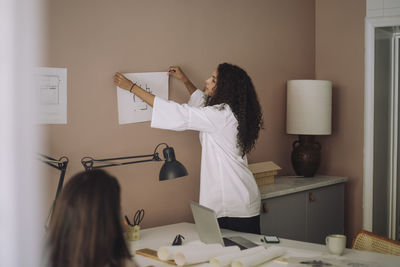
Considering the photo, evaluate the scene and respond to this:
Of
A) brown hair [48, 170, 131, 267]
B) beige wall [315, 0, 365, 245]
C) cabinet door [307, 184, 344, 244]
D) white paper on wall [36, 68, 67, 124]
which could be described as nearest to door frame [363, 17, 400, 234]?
beige wall [315, 0, 365, 245]

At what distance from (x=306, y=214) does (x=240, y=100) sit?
4.35 ft

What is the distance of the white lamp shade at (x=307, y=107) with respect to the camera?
381cm

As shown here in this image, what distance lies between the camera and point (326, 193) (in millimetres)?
3783

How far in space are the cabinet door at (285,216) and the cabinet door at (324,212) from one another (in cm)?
11

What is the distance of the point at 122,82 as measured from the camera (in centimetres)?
253

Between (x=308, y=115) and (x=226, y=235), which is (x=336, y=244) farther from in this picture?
(x=308, y=115)

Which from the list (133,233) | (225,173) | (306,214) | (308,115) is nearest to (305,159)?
(308,115)

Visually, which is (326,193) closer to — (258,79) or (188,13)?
(258,79)

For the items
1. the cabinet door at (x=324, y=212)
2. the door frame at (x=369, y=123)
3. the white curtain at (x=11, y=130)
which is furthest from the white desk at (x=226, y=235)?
the door frame at (x=369, y=123)

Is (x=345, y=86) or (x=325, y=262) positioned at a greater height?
(x=345, y=86)

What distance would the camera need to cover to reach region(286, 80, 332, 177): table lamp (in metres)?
3.81

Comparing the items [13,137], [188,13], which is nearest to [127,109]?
[188,13]

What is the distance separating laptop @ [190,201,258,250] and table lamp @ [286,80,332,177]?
1702 mm

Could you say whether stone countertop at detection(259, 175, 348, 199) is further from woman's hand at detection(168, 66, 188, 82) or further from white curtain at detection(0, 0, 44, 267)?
white curtain at detection(0, 0, 44, 267)
